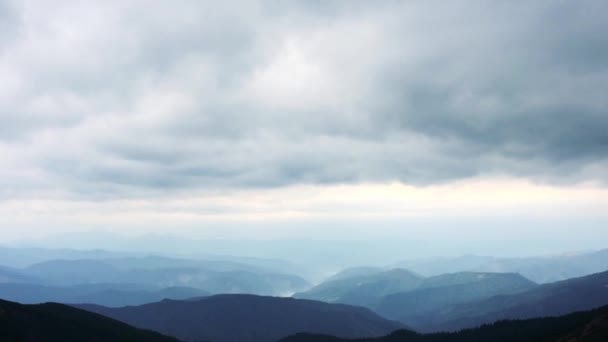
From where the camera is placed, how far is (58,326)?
165 m

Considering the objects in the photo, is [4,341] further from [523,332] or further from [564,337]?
[523,332]

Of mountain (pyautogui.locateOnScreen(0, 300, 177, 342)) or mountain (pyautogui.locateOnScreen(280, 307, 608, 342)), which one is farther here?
mountain (pyautogui.locateOnScreen(0, 300, 177, 342))

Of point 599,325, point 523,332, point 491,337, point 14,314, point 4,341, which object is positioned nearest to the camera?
point 599,325

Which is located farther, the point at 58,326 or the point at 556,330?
the point at 58,326

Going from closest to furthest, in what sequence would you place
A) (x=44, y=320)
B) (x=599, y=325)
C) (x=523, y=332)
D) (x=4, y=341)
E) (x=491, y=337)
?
(x=599, y=325), (x=4, y=341), (x=44, y=320), (x=523, y=332), (x=491, y=337)

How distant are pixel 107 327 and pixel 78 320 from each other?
10.7m

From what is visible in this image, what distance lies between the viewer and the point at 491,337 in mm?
190375

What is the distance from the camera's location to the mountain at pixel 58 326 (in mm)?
146875

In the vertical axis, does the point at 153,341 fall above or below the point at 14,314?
below

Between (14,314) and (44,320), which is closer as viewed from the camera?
(14,314)

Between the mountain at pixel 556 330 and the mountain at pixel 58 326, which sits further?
the mountain at pixel 58 326

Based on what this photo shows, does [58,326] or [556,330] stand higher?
[58,326]

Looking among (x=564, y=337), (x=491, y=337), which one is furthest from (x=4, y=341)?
(x=491, y=337)

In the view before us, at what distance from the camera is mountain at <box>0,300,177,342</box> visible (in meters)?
147
